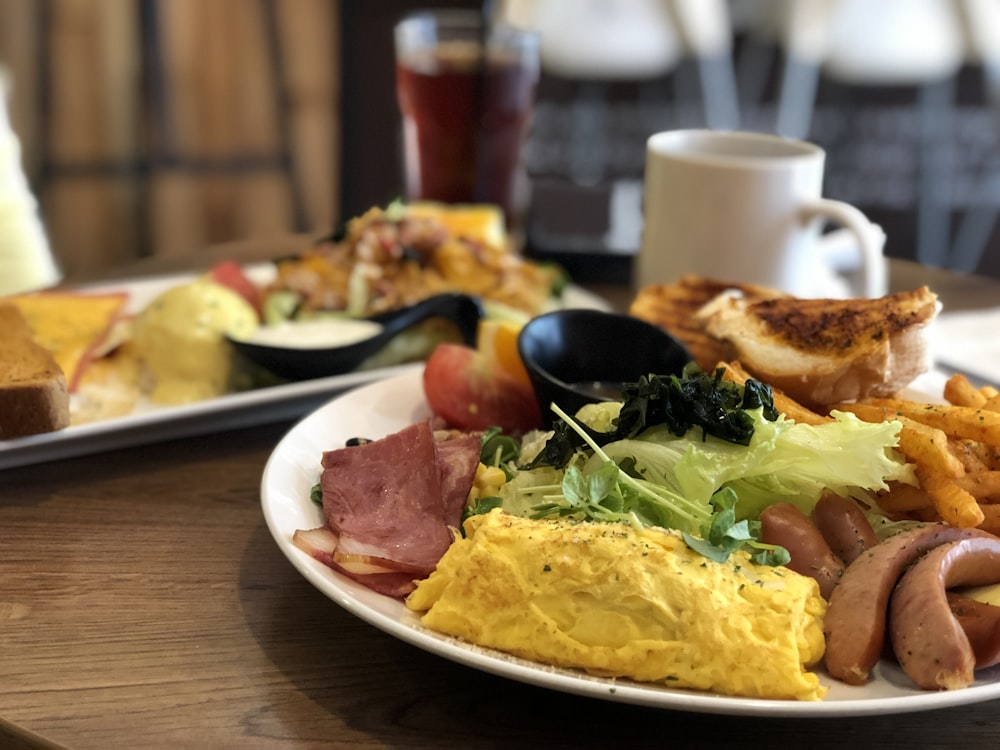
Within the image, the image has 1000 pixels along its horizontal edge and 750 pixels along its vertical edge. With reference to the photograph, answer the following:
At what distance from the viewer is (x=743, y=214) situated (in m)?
2.23

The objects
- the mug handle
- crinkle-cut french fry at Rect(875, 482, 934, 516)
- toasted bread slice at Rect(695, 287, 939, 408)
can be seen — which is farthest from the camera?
the mug handle

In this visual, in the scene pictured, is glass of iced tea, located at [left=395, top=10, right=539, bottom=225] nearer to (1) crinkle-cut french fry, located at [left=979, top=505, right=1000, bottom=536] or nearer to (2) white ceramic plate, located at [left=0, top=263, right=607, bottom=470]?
(2) white ceramic plate, located at [left=0, top=263, right=607, bottom=470]

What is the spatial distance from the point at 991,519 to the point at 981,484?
0.05 meters

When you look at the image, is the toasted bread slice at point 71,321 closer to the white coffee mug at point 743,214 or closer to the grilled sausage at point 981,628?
the white coffee mug at point 743,214

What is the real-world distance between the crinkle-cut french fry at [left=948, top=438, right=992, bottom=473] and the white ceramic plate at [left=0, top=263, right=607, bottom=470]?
3.42ft

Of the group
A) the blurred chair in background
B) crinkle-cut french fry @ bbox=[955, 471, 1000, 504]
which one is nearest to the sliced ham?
crinkle-cut french fry @ bbox=[955, 471, 1000, 504]

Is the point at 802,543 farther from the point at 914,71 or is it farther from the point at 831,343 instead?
the point at 914,71

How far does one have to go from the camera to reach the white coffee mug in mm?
2189

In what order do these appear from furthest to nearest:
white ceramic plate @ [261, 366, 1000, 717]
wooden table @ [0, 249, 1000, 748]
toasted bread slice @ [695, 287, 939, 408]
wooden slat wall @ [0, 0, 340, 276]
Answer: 1. wooden slat wall @ [0, 0, 340, 276]
2. toasted bread slice @ [695, 287, 939, 408]
3. wooden table @ [0, 249, 1000, 748]
4. white ceramic plate @ [261, 366, 1000, 717]

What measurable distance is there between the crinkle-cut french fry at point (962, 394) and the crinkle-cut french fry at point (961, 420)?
0.08 meters

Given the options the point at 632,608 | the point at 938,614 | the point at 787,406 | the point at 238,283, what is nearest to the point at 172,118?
the point at 238,283

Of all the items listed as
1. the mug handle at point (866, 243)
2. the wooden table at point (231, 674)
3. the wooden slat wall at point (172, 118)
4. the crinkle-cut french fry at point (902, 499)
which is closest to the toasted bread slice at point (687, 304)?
the mug handle at point (866, 243)

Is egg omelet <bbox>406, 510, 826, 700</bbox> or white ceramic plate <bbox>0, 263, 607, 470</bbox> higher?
egg omelet <bbox>406, 510, 826, 700</bbox>

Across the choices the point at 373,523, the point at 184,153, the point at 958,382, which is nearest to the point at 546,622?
the point at 373,523
